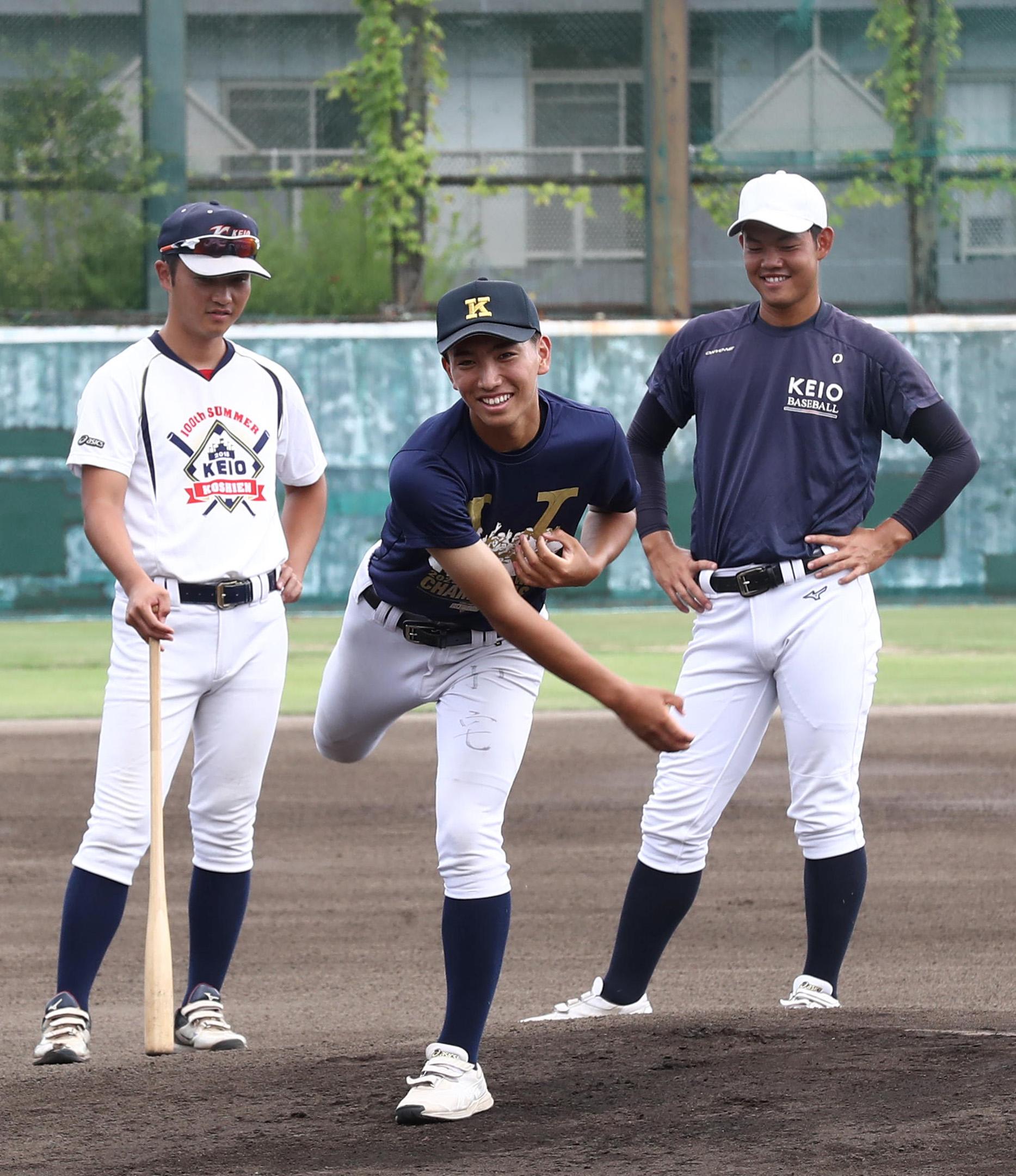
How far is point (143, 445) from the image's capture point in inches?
177

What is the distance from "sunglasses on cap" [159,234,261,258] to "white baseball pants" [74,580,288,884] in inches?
34.9

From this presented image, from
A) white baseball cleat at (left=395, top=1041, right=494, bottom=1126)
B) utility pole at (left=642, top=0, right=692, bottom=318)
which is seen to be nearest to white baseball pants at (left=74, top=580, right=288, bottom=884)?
white baseball cleat at (left=395, top=1041, right=494, bottom=1126)

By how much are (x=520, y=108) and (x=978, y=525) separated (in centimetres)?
679

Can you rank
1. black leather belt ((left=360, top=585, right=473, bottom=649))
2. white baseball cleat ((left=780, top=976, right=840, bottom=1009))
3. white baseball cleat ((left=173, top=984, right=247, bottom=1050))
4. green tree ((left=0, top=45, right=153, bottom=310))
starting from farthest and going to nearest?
1. green tree ((left=0, top=45, right=153, bottom=310))
2. white baseball cleat ((left=780, top=976, right=840, bottom=1009))
3. white baseball cleat ((left=173, top=984, right=247, bottom=1050))
4. black leather belt ((left=360, top=585, right=473, bottom=649))

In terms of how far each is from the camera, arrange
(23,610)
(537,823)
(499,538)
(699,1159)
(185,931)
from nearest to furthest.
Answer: (699,1159), (499,538), (185,931), (537,823), (23,610)

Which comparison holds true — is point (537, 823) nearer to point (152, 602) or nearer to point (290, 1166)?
point (152, 602)

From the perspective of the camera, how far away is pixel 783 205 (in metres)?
4.62

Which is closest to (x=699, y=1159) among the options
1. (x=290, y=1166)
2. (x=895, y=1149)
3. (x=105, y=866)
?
(x=895, y=1149)

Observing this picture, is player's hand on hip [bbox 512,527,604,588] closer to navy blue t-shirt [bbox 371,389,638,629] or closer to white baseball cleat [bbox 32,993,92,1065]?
navy blue t-shirt [bbox 371,389,638,629]

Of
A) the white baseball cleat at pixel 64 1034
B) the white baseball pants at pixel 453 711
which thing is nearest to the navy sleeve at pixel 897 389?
the white baseball pants at pixel 453 711

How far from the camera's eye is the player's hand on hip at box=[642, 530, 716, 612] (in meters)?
4.78

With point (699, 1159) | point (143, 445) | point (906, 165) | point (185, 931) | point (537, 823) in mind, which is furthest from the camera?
point (906, 165)

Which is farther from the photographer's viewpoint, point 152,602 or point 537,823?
point 537,823

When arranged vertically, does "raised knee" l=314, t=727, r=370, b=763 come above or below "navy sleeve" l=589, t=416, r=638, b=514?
below
